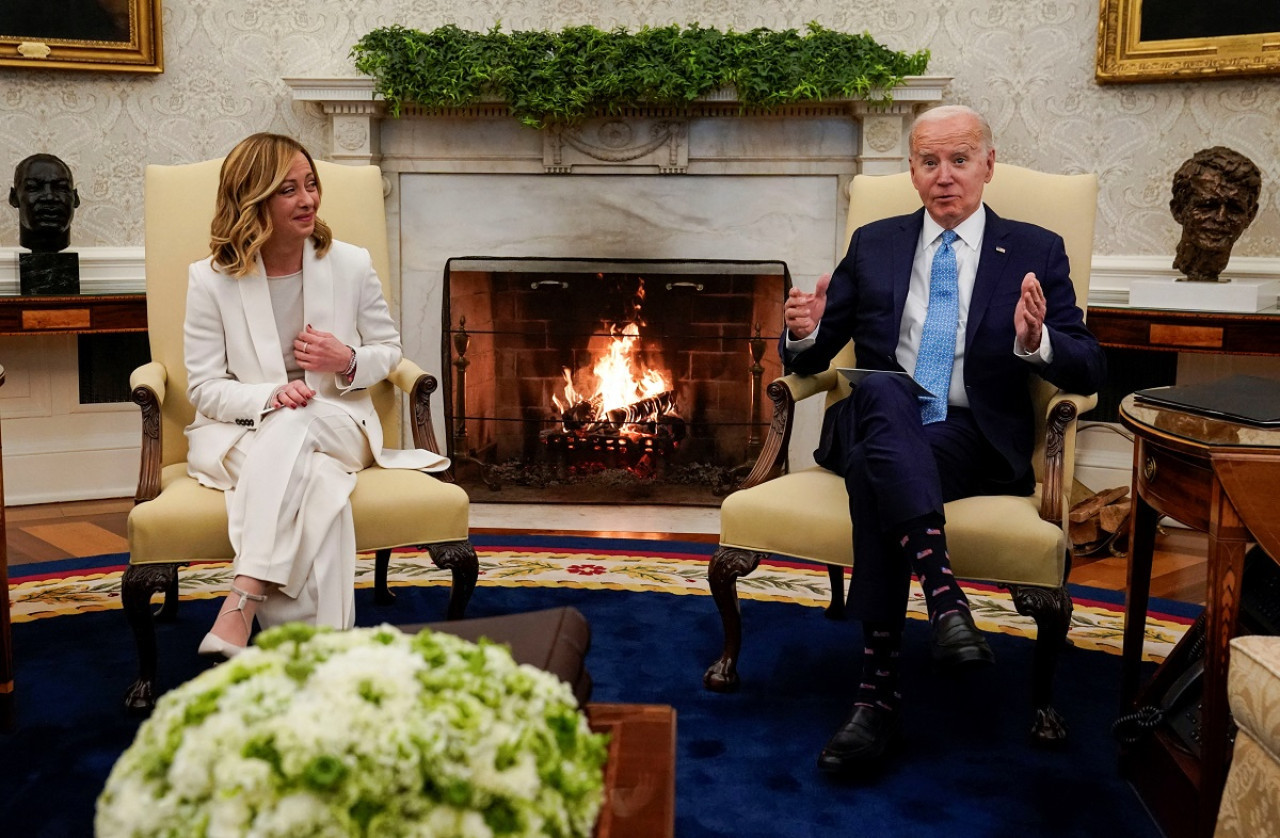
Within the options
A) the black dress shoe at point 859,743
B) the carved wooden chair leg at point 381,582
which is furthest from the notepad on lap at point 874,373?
the carved wooden chair leg at point 381,582

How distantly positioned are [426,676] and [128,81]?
439 cm

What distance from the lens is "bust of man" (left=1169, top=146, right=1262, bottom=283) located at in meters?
3.82

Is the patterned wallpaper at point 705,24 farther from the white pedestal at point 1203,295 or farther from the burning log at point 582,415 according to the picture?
the burning log at point 582,415

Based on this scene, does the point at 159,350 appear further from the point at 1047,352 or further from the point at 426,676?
the point at 426,676

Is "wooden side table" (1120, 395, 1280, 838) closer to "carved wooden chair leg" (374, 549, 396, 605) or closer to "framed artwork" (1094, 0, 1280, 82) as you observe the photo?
"carved wooden chair leg" (374, 549, 396, 605)

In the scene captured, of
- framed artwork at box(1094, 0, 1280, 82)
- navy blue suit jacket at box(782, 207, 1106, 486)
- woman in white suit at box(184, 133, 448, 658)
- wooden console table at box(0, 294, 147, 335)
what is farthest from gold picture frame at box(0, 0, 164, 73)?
framed artwork at box(1094, 0, 1280, 82)

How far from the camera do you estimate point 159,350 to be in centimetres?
300

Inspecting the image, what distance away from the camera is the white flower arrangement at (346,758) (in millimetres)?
850

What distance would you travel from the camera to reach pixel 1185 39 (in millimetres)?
4285

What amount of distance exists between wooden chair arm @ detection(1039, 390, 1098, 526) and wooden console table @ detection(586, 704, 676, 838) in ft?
4.10

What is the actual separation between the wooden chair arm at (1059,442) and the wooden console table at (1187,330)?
132 centimetres

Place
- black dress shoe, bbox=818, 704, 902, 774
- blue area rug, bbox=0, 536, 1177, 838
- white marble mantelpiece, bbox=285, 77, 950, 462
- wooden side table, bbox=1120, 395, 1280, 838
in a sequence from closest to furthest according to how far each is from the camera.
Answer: wooden side table, bbox=1120, 395, 1280, 838
blue area rug, bbox=0, 536, 1177, 838
black dress shoe, bbox=818, 704, 902, 774
white marble mantelpiece, bbox=285, 77, 950, 462

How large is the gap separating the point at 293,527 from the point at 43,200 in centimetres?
228

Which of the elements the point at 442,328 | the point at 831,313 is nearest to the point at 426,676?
the point at 831,313
